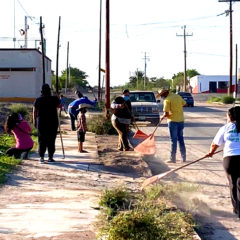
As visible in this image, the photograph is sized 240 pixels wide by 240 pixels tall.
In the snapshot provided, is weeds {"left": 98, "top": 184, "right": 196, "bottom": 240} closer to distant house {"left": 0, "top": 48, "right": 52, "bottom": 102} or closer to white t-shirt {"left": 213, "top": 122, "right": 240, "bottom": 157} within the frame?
white t-shirt {"left": 213, "top": 122, "right": 240, "bottom": 157}

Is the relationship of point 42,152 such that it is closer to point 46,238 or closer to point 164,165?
point 164,165

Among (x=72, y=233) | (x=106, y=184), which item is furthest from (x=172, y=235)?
(x=106, y=184)

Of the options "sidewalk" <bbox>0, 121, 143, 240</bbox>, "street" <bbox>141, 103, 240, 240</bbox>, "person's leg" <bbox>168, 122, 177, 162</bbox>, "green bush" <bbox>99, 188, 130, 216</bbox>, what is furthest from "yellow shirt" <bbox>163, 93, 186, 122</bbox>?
"green bush" <bbox>99, 188, 130, 216</bbox>

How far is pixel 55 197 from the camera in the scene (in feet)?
28.4

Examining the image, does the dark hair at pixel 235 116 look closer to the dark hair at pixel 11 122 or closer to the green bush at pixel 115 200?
the green bush at pixel 115 200

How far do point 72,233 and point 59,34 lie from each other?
1899 inches

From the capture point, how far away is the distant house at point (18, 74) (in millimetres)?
51781

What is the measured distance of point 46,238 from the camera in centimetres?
632

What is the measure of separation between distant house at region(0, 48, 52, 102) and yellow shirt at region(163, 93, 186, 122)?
3945cm

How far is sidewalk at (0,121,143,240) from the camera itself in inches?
263

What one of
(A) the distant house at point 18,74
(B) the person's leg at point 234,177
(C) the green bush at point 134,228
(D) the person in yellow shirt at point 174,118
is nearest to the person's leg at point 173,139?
(D) the person in yellow shirt at point 174,118

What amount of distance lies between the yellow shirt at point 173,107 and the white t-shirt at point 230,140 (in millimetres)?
5182

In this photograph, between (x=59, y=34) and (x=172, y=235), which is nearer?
(x=172, y=235)

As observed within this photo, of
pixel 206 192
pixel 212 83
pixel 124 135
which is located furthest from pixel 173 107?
pixel 212 83
